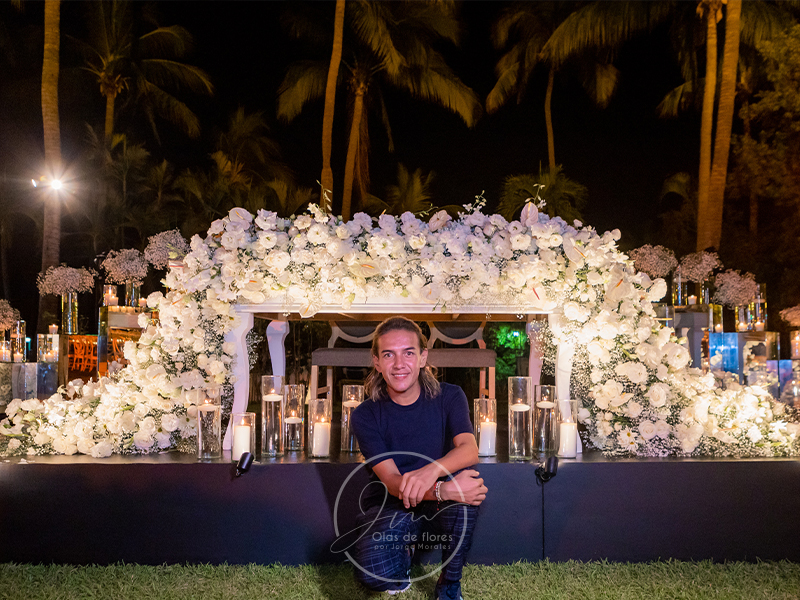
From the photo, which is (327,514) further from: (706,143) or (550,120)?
(550,120)

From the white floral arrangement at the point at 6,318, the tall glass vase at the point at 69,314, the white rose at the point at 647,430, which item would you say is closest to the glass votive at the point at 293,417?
the white rose at the point at 647,430

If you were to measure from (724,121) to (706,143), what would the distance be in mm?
470

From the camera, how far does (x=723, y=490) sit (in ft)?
10.0

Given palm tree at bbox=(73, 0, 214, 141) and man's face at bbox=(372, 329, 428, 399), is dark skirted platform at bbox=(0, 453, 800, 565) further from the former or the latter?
palm tree at bbox=(73, 0, 214, 141)

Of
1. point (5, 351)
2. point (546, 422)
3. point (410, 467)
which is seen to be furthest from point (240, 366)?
point (5, 351)

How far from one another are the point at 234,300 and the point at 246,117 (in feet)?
53.5

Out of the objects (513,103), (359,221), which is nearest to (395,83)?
(513,103)

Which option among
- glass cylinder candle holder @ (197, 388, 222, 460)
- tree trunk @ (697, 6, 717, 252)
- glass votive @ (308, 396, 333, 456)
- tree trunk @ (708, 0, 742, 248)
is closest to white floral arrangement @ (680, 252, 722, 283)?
tree trunk @ (697, 6, 717, 252)

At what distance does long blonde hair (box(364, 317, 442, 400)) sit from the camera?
2570 millimetres

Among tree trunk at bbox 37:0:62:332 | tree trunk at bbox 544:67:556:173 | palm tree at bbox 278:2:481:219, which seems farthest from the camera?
tree trunk at bbox 544:67:556:173

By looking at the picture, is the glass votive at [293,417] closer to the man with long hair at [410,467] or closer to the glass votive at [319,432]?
the glass votive at [319,432]

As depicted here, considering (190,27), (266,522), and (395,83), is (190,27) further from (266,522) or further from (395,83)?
(266,522)

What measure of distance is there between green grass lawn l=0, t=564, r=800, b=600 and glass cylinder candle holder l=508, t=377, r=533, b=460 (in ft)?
1.84

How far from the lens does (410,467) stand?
2.51 meters
